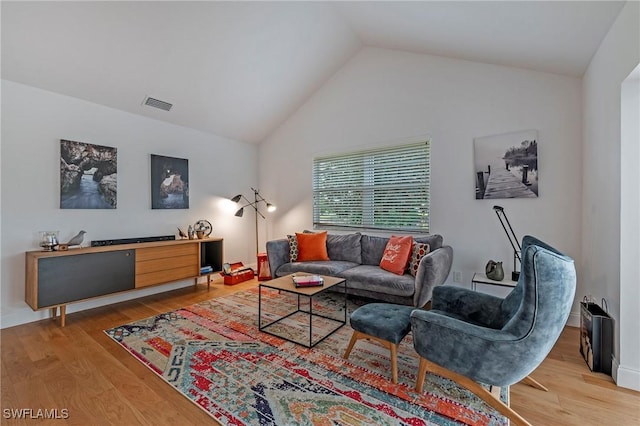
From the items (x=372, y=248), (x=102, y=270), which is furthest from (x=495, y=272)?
(x=102, y=270)

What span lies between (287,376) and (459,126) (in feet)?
10.7

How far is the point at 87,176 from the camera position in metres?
3.32

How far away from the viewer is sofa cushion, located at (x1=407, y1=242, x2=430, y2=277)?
10.5ft

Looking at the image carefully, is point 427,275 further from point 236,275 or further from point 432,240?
point 236,275

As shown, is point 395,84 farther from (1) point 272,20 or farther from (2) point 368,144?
(1) point 272,20

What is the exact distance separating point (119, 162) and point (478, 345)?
4.19m

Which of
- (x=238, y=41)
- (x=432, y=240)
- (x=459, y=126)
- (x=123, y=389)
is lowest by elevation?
(x=123, y=389)

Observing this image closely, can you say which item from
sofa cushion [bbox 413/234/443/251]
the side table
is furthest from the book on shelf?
the side table

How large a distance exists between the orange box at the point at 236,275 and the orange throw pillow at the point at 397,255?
230 centimetres

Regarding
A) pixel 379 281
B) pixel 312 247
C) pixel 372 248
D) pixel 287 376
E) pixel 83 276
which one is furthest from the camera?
pixel 312 247

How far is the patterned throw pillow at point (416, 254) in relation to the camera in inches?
127

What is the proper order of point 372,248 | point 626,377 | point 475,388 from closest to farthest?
point 475,388
point 626,377
point 372,248

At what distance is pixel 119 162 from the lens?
360cm

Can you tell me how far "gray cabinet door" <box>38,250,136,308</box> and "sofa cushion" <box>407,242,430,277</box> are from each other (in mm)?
3258
